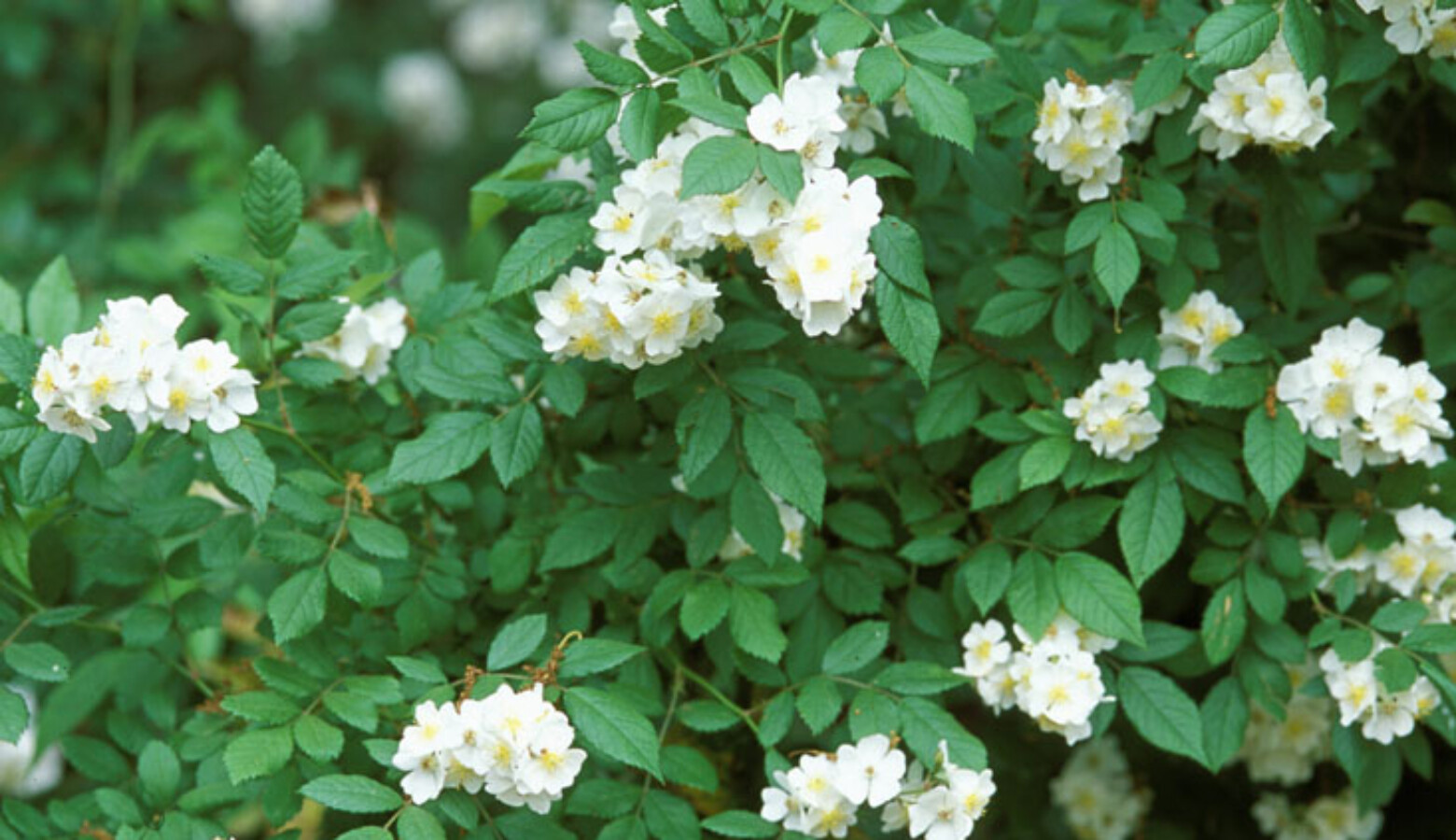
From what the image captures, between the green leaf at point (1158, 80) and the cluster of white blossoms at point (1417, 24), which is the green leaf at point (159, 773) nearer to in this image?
the green leaf at point (1158, 80)

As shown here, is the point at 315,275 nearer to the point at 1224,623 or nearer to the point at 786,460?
the point at 786,460

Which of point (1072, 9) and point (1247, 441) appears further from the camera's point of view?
point (1072, 9)

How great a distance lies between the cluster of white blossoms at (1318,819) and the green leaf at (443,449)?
1.24 m

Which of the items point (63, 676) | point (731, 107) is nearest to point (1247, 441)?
point (731, 107)

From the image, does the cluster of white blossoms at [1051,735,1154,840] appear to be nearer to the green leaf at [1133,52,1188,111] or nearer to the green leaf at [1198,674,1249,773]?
the green leaf at [1198,674,1249,773]

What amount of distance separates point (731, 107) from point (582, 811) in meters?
0.71

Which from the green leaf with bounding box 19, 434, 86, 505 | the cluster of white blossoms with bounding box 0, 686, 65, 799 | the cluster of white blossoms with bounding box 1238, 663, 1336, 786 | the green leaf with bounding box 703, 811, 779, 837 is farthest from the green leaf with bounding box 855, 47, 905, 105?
the cluster of white blossoms with bounding box 0, 686, 65, 799

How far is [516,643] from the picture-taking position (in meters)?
1.47

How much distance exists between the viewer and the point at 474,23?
486 centimetres

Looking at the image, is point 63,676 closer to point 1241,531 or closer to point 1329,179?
point 1241,531

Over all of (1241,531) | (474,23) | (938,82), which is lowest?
(474,23)

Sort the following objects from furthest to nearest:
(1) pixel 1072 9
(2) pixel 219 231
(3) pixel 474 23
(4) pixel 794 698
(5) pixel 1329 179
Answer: (3) pixel 474 23 → (2) pixel 219 231 → (5) pixel 1329 179 → (1) pixel 1072 9 → (4) pixel 794 698

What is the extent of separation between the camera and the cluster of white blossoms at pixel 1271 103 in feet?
5.16

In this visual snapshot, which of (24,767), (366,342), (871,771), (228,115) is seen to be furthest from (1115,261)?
(228,115)
